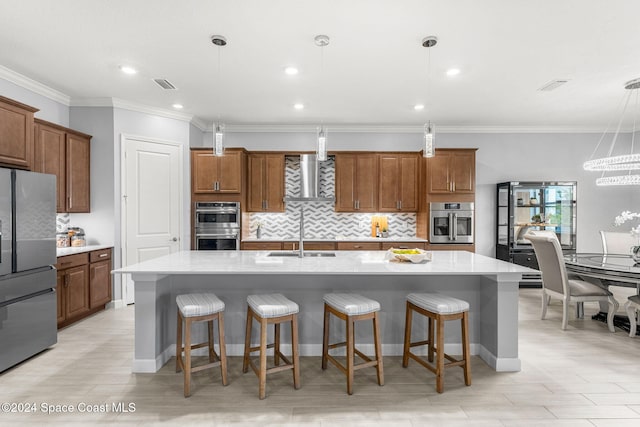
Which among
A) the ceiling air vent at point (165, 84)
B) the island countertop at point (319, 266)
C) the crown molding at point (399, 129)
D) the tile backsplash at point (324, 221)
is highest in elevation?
the ceiling air vent at point (165, 84)

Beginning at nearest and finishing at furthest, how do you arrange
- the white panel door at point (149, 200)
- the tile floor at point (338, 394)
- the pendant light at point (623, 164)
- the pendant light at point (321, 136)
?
the tile floor at point (338, 394) → the pendant light at point (321, 136) → the pendant light at point (623, 164) → the white panel door at point (149, 200)

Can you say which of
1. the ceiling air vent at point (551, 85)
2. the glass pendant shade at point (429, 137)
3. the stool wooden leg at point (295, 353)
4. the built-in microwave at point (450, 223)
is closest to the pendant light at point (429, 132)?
the glass pendant shade at point (429, 137)

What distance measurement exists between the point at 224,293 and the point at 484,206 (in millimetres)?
4774

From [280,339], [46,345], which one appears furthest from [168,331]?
[46,345]

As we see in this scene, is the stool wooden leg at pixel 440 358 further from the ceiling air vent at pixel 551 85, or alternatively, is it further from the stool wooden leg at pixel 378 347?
the ceiling air vent at pixel 551 85

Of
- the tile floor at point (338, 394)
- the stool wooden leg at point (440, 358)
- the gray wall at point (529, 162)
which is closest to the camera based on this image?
the tile floor at point (338, 394)

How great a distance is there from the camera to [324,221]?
241 inches

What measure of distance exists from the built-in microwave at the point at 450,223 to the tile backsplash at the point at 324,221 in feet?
2.14

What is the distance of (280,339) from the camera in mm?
3031

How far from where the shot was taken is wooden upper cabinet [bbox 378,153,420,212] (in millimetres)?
5797

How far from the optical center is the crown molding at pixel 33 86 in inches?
147

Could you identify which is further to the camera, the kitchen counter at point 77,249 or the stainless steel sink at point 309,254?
the kitchen counter at point 77,249

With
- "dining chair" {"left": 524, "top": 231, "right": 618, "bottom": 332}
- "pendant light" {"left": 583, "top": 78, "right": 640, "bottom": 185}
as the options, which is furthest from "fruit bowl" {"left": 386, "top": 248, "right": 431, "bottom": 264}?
"pendant light" {"left": 583, "top": 78, "right": 640, "bottom": 185}

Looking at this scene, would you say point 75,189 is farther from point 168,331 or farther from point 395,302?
point 395,302
